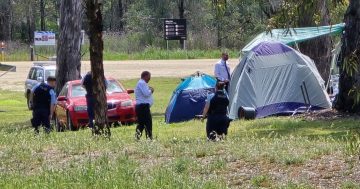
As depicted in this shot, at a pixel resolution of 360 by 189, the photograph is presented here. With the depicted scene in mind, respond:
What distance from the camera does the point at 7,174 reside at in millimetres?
9969

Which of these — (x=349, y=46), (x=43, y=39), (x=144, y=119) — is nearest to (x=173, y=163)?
(x=144, y=119)

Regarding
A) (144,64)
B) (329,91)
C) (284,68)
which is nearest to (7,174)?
(284,68)

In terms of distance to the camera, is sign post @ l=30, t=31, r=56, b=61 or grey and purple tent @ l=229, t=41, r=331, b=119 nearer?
grey and purple tent @ l=229, t=41, r=331, b=119

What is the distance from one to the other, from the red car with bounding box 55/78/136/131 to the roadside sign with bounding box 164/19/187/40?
33.8 meters

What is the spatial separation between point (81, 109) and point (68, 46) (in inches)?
179

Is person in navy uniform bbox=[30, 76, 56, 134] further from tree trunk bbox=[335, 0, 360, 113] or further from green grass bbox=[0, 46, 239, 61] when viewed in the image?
green grass bbox=[0, 46, 239, 61]

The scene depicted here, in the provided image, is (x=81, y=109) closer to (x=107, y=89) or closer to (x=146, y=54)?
(x=107, y=89)

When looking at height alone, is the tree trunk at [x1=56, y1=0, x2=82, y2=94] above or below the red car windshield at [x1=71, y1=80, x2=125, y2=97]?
above

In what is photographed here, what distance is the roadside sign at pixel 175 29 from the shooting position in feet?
186

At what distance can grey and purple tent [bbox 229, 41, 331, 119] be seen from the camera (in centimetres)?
2183

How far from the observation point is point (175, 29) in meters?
57.5

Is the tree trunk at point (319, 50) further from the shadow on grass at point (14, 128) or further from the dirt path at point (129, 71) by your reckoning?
the dirt path at point (129, 71)

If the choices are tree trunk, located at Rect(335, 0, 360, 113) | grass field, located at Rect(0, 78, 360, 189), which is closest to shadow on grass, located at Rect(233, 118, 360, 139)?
tree trunk, located at Rect(335, 0, 360, 113)

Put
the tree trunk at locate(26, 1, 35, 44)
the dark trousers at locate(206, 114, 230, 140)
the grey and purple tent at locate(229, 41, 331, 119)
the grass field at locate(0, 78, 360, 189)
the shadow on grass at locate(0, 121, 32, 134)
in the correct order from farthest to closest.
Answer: the tree trunk at locate(26, 1, 35, 44) < the grey and purple tent at locate(229, 41, 331, 119) < the shadow on grass at locate(0, 121, 32, 134) < the dark trousers at locate(206, 114, 230, 140) < the grass field at locate(0, 78, 360, 189)
